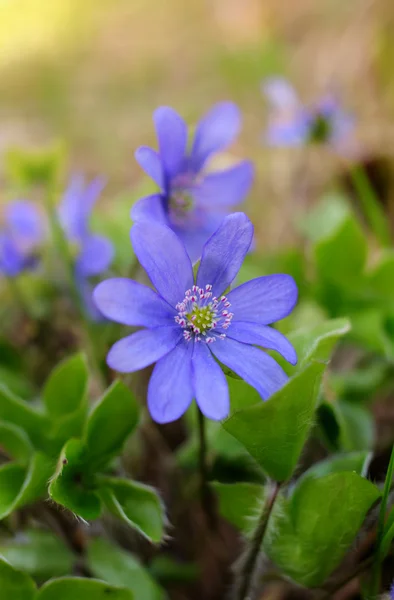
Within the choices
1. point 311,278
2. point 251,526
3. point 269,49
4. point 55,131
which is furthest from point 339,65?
point 251,526

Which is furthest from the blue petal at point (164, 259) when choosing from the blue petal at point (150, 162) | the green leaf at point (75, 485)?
the green leaf at point (75, 485)

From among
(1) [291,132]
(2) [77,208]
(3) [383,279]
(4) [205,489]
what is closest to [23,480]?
(4) [205,489]


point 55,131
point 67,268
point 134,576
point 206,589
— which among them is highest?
point 55,131

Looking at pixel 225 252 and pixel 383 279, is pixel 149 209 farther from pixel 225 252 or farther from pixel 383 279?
Answer: pixel 383 279

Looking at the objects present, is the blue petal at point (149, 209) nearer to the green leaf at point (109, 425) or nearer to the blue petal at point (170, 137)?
the blue petal at point (170, 137)

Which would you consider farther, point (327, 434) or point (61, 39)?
point (61, 39)

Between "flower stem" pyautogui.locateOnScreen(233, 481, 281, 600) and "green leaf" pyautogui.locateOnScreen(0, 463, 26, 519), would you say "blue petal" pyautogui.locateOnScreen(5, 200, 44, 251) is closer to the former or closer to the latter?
"green leaf" pyautogui.locateOnScreen(0, 463, 26, 519)

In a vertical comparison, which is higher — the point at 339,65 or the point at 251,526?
the point at 339,65

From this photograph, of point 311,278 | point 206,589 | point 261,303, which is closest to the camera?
point 261,303

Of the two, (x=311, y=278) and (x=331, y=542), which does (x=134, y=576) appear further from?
(x=311, y=278)
